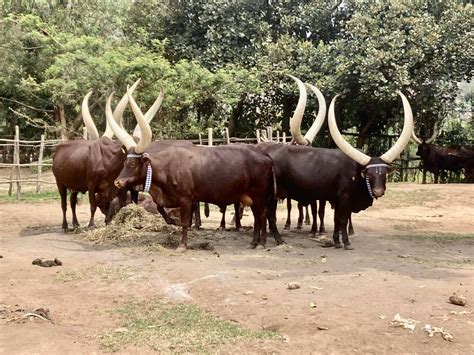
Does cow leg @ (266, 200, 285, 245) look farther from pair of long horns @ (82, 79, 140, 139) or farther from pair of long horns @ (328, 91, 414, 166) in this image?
pair of long horns @ (82, 79, 140, 139)

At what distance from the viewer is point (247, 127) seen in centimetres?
2441

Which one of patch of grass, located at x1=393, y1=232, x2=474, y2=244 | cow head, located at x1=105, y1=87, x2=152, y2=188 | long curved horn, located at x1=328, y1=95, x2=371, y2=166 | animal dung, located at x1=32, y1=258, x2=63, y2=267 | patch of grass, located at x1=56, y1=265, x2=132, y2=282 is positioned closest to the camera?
patch of grass, located at x1=56, y1=265, x2=132, y2=282

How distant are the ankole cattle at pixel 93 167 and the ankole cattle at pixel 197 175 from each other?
2.80ft

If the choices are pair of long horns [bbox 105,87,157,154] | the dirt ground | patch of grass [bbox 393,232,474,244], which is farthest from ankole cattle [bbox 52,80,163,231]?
patch of grass [bbox 393,232,474,244]

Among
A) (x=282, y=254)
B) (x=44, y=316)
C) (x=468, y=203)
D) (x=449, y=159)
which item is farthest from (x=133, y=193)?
(x=449, y=159)

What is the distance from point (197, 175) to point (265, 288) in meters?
2.81

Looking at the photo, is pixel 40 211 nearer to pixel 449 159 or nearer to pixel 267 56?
pixel 267 56

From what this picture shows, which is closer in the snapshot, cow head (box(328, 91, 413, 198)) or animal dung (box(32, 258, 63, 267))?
animal dung (box(32, 258, 63, 267))

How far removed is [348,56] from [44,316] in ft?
56.2

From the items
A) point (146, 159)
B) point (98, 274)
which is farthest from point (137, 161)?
point (98, 274)

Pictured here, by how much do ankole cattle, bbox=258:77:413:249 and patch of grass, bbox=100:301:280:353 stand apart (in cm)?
366

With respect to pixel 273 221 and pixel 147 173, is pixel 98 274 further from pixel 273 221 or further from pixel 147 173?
pixel 273 221

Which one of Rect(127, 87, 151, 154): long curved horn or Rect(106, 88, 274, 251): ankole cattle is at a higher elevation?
Rect(127, 87, 151, 154): long curved horn

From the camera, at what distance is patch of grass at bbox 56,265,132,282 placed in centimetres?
604
